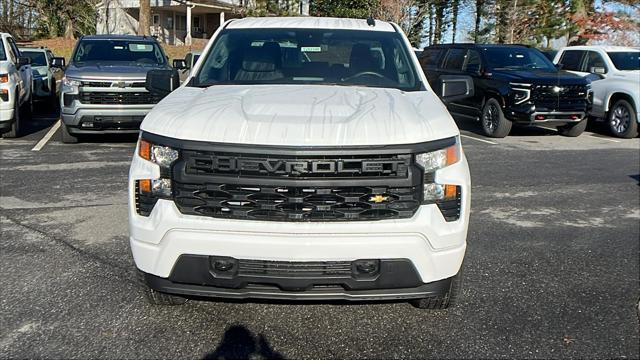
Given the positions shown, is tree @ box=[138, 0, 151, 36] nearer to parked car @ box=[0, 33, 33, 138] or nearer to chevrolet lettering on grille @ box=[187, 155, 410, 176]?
parked car @ box=[0, 33, 33, 138]

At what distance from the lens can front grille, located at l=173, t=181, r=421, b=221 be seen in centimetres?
324

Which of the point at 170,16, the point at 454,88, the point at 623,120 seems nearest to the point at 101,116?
the point at 454,88

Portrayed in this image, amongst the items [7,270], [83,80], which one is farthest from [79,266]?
[83,80]

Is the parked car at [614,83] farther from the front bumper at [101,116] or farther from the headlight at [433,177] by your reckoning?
the headlight at [433,177]

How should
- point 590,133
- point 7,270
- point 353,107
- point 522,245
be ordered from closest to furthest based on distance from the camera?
point 353,107
point 7,270
point 522,245
point 590,133

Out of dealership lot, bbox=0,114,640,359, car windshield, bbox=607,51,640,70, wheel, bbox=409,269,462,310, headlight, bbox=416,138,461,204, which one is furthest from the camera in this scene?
car windshield, bbox=607,51,640,70

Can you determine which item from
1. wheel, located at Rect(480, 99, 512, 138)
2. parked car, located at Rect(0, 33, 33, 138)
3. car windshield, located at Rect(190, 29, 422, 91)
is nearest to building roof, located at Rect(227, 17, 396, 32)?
car windshield, located at Rect(190, 29, 422, 91)

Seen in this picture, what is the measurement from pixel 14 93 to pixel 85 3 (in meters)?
30.9

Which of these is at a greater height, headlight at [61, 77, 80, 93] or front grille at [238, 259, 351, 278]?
headlight at [61, 77, 80, 93]

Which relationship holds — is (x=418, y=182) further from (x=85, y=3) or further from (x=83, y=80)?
(x=85, y=3)

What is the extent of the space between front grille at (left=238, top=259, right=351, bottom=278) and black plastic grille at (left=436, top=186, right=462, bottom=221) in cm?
60

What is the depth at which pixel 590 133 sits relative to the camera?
14.0 m

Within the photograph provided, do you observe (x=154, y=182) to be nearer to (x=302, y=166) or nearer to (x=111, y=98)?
(x=302, y=166)

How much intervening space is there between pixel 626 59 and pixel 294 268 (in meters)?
12.9
